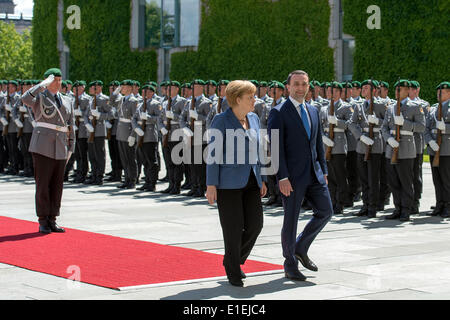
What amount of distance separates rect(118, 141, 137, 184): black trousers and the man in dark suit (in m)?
9.16

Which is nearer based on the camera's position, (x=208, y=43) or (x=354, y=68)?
(x=354, y=68)

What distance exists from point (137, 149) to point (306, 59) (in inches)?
477

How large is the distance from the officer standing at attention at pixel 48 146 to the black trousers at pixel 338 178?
4406 mm

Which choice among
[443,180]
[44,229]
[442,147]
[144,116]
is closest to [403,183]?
[443,180]

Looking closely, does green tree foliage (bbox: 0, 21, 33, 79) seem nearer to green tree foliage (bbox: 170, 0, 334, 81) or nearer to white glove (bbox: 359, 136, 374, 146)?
green tree foliage (bbox: 170, 0, 334, 81)

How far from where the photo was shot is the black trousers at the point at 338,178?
1291 cm

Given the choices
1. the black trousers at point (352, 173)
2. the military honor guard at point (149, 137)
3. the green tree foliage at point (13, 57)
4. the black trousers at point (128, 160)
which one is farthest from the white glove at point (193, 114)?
the green tree foliage at point (13, 57)

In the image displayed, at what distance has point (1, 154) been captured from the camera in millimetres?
20328

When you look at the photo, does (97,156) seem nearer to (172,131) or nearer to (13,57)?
(172,131)

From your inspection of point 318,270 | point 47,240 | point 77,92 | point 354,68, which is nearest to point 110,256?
point 47,240

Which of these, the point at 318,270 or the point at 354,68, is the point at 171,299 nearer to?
the point at 318,270

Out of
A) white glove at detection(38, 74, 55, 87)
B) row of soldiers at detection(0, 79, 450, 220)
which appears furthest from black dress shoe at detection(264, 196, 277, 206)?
white glove at detection(38, 74, 55, 87)

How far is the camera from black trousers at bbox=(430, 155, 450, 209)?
12.3 meters

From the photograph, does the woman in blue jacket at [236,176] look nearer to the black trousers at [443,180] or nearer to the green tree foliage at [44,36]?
the black trousers at [443,180]
